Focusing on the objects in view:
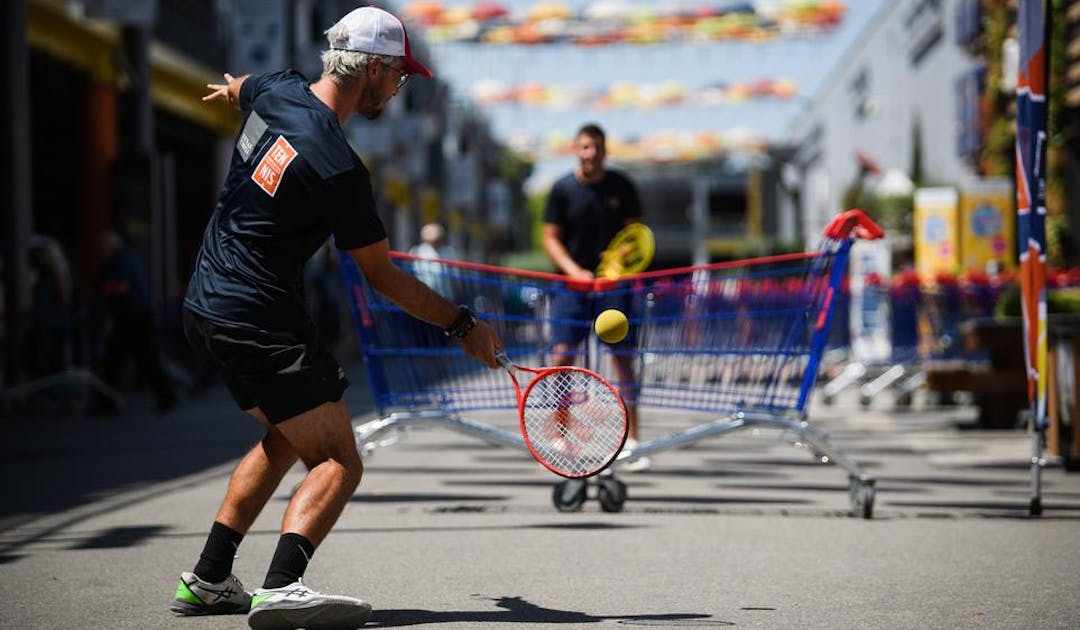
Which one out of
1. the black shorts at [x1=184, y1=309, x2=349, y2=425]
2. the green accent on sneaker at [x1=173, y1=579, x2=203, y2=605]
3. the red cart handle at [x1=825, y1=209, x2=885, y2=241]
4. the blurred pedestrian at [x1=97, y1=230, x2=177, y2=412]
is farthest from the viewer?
the blurred pedestrian at [x1=97, y1=230, x2=177, y2=412]

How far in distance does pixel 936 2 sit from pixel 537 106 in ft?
150

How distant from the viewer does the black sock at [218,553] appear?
5523mm

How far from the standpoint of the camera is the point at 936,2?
38531 mm

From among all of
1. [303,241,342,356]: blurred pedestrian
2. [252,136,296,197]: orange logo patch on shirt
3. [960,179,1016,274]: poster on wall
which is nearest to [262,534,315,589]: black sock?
[252,136,296,197]: orange logo patch on shirt

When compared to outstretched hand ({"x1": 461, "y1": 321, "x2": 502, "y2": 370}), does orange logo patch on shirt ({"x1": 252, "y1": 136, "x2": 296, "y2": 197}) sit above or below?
above

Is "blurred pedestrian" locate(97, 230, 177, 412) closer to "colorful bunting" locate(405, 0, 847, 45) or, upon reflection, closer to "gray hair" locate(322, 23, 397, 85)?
"gray hair" locate(322, 23, 397, 85)

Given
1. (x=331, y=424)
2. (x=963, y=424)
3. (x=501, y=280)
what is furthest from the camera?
(x=963, y=424)

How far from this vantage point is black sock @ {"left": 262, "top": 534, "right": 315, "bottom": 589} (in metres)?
5.14

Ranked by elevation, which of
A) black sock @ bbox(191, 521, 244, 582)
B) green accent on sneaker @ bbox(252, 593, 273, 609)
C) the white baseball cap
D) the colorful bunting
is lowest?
green accent on sneaker @ bbox(252, 593, 273, 609)

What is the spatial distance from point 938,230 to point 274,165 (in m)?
17.8

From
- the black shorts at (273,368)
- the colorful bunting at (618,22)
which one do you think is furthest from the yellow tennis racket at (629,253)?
the colorful bunting at (618,22)

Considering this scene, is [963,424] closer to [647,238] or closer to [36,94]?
[647,238]

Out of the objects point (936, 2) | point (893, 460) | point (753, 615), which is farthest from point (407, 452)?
point (936, 2)

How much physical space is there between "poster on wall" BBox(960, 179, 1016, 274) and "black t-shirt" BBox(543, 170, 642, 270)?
480 inches
